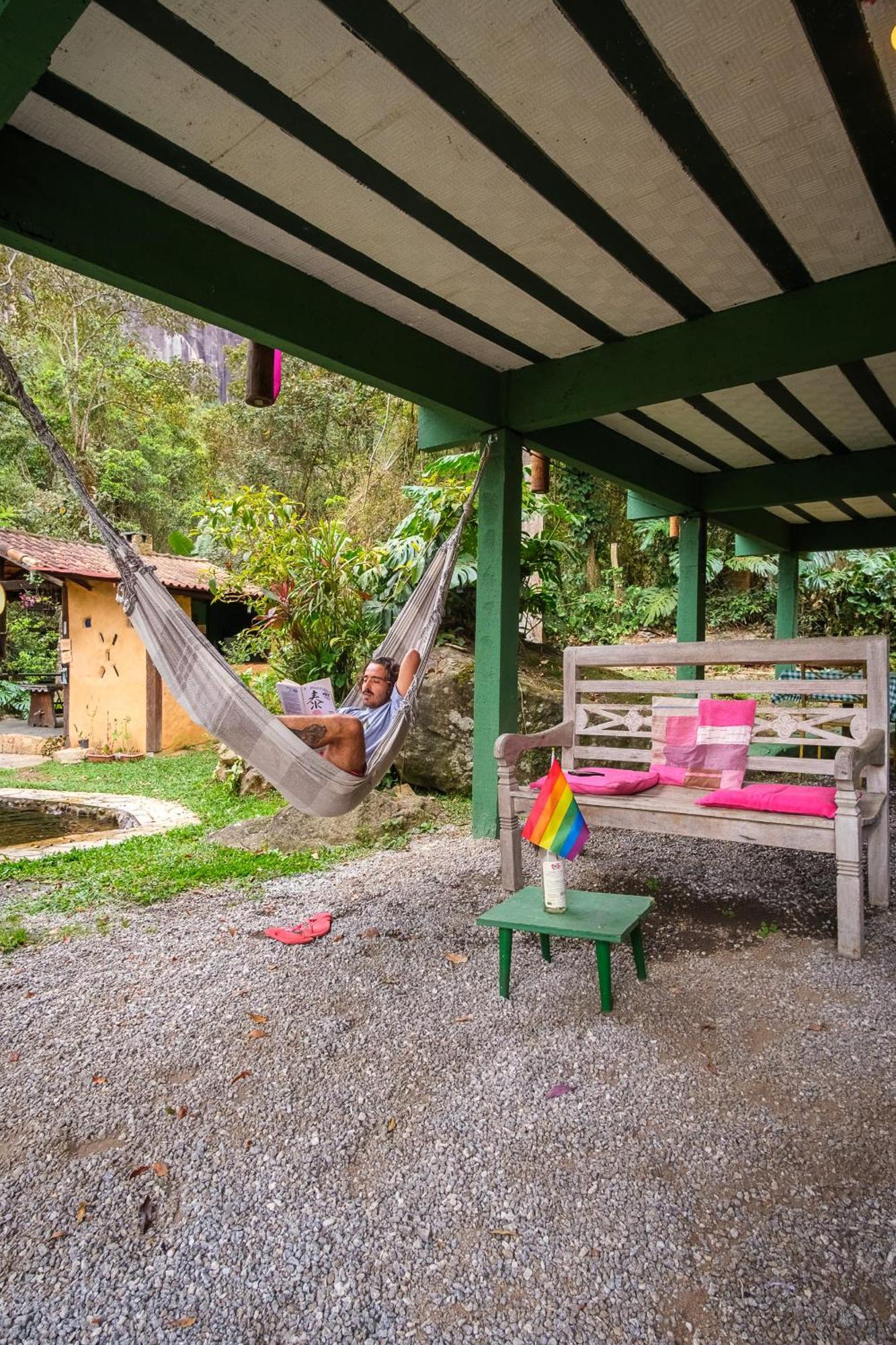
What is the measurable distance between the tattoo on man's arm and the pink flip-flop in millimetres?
567

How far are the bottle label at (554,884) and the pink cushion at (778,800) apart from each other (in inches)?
29.7

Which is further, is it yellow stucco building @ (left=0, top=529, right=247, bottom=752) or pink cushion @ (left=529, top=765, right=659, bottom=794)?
yellow stucco building @ (left=0, top=529, right=247, bottom=752)

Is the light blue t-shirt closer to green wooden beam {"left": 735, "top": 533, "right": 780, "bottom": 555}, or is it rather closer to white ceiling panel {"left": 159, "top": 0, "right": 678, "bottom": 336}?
white ceiling panel {"left": 159, "top": 0, "right": 678, "bottom": 336}

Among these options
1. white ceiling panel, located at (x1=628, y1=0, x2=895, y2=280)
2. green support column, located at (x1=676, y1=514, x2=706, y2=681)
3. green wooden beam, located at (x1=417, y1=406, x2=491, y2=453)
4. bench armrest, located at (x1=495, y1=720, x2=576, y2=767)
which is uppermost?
white ceiling panel, located at (x1=628, y1=0, x2=895, y2=280)

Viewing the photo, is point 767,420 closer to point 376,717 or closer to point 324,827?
point 376,717

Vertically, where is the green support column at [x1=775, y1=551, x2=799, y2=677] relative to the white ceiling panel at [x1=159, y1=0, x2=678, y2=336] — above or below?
below

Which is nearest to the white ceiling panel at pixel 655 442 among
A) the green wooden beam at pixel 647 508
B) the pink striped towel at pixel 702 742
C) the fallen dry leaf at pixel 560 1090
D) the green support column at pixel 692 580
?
the green wooden beam at pixel 647 508

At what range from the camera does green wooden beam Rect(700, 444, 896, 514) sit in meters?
4.60

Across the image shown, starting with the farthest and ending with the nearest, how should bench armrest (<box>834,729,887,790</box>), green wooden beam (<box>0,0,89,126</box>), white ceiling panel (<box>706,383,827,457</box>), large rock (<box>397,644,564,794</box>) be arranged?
large rock (<box>397,644,564,794</box>)
white ceiling panel (<box>706,383,827,457</box>)
bench armrest (<box>834,729,887,790</box>)
green wooden beam (<box>0,0,89,126</box>)

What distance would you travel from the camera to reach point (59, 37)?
122 centimetres

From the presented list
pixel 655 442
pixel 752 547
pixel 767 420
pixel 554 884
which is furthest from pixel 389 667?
pixel 752 547

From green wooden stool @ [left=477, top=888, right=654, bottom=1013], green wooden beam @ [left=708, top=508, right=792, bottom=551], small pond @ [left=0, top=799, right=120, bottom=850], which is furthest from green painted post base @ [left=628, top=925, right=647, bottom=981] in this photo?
green wooden beam @ [left=708, top=508, right=792, bottom=551]

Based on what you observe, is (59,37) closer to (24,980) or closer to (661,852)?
(24,980)

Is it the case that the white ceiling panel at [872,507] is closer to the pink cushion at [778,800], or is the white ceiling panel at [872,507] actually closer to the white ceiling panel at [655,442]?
the white ceiling panel at [655,442]
